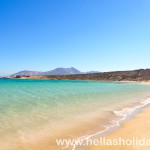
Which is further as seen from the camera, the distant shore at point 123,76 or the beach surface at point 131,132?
the distant shore at point 123,76

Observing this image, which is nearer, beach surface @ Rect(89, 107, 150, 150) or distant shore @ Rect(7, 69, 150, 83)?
beach surface @ Rect(89, 107, 150, 150)

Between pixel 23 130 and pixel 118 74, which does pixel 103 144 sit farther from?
pixel 118 74

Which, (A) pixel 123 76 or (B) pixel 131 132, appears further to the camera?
(A) pixel 123 76

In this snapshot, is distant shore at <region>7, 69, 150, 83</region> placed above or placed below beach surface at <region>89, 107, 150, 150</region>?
above

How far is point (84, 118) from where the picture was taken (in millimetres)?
11695

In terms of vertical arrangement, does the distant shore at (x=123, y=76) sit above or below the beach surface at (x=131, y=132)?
above

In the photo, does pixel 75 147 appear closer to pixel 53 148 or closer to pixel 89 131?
pixel 53 148

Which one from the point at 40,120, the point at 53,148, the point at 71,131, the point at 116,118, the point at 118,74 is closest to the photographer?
the point at 53,148

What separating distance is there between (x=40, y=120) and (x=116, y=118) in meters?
3.71

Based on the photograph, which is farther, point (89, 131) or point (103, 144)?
point (89, 131)

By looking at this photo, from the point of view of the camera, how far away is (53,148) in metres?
7.07

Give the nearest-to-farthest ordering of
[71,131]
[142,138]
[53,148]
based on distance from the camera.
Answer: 1. [53,148]
2. [142,138]
3. [71,131]

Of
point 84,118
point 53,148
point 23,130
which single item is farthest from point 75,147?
point 84,118

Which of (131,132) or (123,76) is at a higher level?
(123,76)
